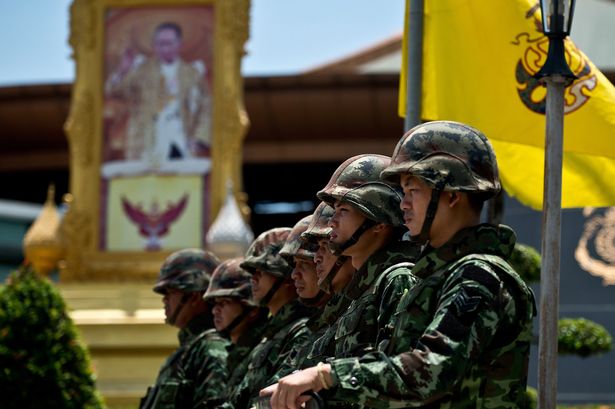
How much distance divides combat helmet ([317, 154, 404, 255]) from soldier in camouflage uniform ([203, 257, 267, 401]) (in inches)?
84.5

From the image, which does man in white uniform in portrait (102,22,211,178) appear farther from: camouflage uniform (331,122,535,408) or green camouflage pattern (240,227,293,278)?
camouflage uniform (331,122,535,408)

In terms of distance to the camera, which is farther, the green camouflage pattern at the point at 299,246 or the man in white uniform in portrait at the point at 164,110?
the man in white uniform in portrait at the point at 164,110

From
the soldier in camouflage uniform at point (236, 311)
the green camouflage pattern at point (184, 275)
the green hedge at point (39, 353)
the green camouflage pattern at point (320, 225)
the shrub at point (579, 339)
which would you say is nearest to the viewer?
the green camouflage pattern at point (320, 225)

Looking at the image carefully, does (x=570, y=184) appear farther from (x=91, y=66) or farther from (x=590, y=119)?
(x=91, y=66)

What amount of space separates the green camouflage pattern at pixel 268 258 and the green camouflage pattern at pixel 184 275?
1213mm

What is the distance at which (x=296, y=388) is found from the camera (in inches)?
113

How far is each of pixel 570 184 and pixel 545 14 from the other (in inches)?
64.9

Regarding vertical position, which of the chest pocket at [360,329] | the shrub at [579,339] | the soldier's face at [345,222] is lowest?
the shrub at [579,339]

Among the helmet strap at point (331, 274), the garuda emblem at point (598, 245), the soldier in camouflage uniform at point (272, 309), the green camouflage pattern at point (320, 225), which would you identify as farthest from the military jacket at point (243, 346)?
the garuda emblem at point (598, 245)

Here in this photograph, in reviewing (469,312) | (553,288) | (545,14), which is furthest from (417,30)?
(469,312)

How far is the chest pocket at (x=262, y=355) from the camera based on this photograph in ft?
16.4

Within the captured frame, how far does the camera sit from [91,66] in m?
17.5

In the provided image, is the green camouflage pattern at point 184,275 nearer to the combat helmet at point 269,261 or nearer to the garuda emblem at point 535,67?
the combat helmet at point 269,261

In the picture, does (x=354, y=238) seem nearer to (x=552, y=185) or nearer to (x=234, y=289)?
(x=552, y=185)
